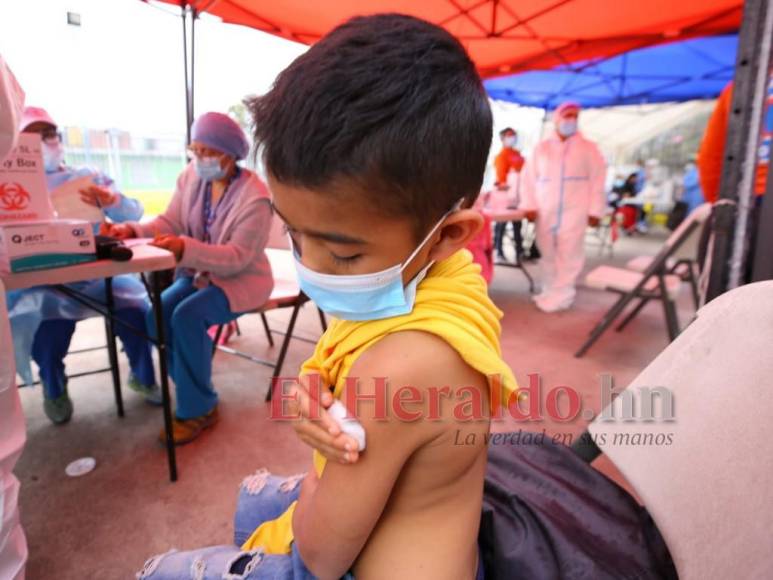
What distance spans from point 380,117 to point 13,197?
1.17m

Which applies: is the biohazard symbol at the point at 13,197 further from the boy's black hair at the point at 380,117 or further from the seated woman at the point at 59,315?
the boy's black hair at the point at 380,117

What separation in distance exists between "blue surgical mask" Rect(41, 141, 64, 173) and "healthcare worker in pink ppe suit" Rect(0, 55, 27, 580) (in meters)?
1.48

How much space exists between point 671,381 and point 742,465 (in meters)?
0.15

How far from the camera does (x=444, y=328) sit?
1.62 feet

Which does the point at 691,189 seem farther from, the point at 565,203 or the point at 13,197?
the point at 13,197

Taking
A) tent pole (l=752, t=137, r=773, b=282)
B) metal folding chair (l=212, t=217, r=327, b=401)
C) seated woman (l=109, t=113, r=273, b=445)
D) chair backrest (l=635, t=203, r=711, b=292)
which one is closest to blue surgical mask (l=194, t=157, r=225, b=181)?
seated woman (l=109, t=113, r=273, b=445)

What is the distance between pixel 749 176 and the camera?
1.29 m

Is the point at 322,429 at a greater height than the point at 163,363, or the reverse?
the point at 322,429

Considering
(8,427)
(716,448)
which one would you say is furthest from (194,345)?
(716,448)

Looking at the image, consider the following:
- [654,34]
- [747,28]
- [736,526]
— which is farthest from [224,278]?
[654,34]

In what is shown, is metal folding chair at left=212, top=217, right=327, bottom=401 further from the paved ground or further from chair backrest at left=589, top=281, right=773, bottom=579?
chair backrest at left=589, top=281, right=773, bottom=579

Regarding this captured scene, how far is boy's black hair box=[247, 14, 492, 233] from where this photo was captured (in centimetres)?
45

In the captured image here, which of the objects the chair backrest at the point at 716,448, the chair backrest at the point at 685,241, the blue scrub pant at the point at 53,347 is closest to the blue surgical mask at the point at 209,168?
the blue scrub pant at the point at 53,347

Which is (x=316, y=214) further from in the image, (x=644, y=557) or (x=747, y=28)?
(x=747, y=28)
